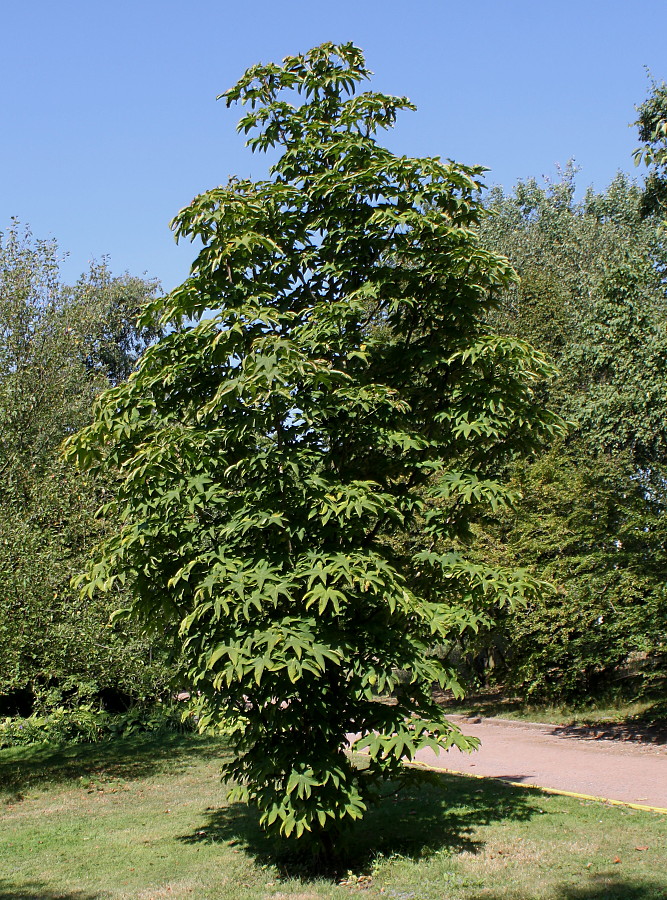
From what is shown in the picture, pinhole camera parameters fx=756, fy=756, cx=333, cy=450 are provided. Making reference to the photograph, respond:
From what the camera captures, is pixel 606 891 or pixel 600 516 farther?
pixel 600 516

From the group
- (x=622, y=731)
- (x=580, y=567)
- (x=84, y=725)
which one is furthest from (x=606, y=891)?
(x=580, y=567)

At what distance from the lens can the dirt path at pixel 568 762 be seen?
10.2 meters

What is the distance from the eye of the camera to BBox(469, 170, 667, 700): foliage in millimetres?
14148

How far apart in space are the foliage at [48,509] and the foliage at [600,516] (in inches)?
260

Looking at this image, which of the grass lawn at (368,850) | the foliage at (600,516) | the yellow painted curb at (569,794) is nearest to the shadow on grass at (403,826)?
the grass lawn at (368,850)

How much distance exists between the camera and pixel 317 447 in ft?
22.4

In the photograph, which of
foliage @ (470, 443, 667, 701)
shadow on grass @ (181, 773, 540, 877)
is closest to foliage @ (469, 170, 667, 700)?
foliage @ (470, 443, 667, 701)

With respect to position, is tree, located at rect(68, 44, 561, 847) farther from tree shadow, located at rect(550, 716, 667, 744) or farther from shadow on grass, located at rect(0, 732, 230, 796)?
tree shadow, located at rect(550, 716, 667, 744)

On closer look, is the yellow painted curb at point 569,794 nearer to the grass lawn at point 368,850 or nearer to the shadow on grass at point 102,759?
the grass lawn at point 368,850

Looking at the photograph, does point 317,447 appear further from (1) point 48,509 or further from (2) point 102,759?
(2) point 102,759

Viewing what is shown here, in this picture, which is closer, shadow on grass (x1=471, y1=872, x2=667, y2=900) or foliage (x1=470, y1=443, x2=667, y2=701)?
shadow on grass (x1=471, y1=872, x2=667, y2=900)

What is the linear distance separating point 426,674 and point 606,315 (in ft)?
42.0

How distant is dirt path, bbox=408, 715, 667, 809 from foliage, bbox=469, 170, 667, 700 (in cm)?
141

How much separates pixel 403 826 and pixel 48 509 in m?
8.01
